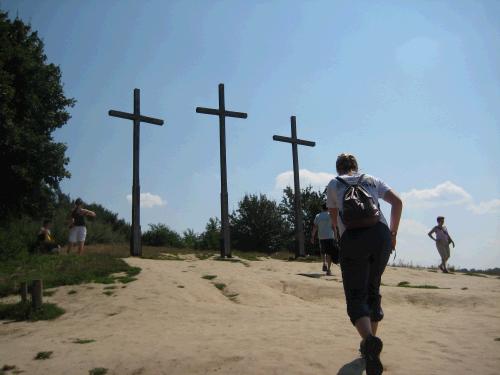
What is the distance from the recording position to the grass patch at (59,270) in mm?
10234

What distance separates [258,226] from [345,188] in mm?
30447

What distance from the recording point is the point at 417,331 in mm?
6109

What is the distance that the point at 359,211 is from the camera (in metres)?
4.11

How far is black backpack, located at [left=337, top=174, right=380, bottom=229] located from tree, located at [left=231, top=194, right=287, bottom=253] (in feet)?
100

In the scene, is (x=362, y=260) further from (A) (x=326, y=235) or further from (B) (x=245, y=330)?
(A) (x=326, y=235)

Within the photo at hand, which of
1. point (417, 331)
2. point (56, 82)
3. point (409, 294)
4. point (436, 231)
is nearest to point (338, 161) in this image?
point (417, 331)

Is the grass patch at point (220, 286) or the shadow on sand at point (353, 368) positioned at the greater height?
the grass patch at point (220, 286)

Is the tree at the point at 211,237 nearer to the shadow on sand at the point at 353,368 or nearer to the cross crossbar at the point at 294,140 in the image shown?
the cross crossbar at the point at 294,140

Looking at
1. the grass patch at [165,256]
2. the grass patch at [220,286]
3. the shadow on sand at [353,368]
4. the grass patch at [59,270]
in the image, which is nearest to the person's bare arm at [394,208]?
the shadow on sand at [353,368]

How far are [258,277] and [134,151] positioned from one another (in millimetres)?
6961

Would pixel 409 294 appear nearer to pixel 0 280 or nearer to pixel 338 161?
pixel 338 161

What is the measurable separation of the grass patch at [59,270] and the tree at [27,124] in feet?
29.9

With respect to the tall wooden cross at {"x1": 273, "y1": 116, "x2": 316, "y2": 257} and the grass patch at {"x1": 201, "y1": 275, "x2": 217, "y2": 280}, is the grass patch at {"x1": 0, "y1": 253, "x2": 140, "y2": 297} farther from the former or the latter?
the tall wooden cross at {"x1": 273, "y1": 116, "x2": 316, "y2": 257}

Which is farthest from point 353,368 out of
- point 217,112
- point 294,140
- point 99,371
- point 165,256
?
point 294,140
